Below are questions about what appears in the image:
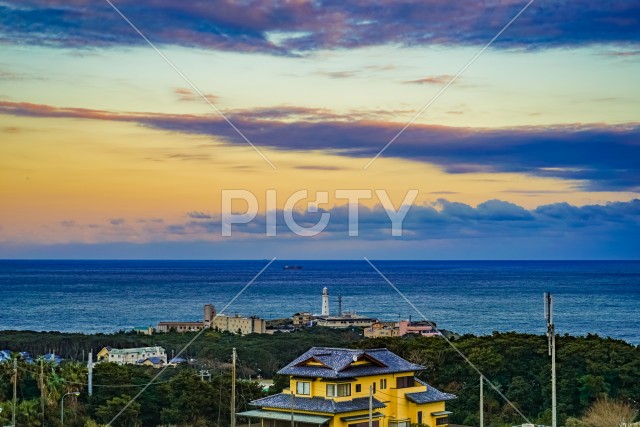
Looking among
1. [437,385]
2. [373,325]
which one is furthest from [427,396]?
[373,325]

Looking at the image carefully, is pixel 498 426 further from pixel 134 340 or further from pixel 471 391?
pixel 134 340

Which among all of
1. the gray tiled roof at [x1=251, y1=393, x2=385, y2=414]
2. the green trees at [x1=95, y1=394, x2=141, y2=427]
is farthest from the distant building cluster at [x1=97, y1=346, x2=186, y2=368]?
the gray tiled roof at [x1=251, y1=393, x2=385, y2=414]

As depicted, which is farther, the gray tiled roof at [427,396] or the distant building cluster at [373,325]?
the distant building cluster at [373,325]

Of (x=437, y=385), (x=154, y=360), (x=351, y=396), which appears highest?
(x=351, y=396)

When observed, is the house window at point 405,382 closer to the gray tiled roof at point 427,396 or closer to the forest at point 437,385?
the gray tiled roof at point 427,396

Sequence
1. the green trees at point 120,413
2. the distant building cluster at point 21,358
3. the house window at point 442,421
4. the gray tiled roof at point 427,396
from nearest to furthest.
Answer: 1. the gray tiled roof at point 427,396
2. the house window at point 442,421
3. the green trees at point 120,413
4. the distant building cluster at point 21,358

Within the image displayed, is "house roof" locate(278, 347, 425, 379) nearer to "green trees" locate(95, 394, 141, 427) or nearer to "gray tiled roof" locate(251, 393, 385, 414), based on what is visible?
"gray tiled roof" locate(251, 393, 385, 414)

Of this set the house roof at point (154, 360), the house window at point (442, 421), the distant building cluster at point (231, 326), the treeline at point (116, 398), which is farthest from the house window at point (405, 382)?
the distant building cluster at point (231, 326)

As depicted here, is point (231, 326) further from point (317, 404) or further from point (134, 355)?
point (317, 404)
